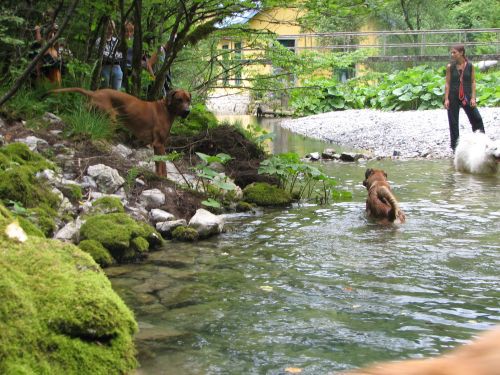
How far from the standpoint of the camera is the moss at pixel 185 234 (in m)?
7.54

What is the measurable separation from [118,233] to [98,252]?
370mm

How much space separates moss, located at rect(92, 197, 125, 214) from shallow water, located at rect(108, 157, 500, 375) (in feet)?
3.02

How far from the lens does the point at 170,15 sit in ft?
38.2

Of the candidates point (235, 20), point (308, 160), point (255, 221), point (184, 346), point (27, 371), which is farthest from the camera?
point (308, 160)

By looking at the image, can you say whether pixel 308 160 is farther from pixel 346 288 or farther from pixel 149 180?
pixel 346 288

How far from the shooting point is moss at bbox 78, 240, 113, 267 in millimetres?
6348

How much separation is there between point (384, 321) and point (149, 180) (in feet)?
16.6

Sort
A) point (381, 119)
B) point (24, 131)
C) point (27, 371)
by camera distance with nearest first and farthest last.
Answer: point (27, 371) < point (24, 131) < point (381, 119)

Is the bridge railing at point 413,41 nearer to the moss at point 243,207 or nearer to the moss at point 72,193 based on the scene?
the moss at point 243,207

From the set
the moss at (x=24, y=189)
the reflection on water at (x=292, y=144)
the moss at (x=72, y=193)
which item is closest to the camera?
the moss at (x=24, y=189)

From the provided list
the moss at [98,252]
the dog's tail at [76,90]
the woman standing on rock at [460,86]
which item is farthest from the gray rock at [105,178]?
the woman standing on rock at [460,86]

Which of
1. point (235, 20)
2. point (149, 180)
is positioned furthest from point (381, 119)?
point (149, 180)

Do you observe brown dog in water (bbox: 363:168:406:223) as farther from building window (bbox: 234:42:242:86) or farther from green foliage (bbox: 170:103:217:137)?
building window (bbox: 234:42:242:86)

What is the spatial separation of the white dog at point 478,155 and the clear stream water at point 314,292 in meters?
4.17
